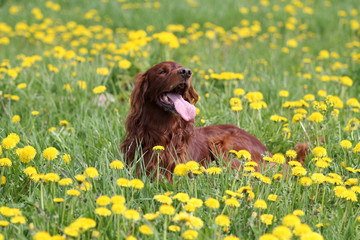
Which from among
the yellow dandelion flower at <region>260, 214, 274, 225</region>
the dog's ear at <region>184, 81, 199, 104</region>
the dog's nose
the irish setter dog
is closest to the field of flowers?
the yellow dandelion flower at <region>260, 214, 274, 225</region>

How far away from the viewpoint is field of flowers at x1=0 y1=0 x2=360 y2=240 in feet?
7.81

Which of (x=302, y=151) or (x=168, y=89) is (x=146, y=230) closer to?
(x=168, y=89)

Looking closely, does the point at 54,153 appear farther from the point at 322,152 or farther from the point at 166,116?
the point at 322,152

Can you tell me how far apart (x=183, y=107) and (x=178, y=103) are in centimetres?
5

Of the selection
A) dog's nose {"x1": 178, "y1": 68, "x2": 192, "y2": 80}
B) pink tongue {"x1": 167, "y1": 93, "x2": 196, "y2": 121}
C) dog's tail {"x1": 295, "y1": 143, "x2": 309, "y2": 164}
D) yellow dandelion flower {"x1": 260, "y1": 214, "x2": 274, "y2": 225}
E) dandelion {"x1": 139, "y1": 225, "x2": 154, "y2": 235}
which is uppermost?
dog's nose {"x1": 178, "y1": 68, "x2": 192, "y2": 80}

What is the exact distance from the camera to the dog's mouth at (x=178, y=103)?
11.0ft

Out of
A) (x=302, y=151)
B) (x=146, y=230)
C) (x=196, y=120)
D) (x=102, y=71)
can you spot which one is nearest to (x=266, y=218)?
(x=146, y=230)

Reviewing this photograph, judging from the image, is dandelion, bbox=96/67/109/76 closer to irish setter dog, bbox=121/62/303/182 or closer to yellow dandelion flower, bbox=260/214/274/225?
irish setter dog, bbox=121/62/303/182

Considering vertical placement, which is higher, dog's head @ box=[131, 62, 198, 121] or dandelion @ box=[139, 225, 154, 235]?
dog's head @ box=[131, 62, 198, 121]

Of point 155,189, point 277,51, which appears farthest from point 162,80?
point 277,51

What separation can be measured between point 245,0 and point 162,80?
6.49 metres

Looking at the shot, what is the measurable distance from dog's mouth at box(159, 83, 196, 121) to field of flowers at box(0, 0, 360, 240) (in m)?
0.41

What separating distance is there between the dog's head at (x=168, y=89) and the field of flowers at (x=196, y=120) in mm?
431

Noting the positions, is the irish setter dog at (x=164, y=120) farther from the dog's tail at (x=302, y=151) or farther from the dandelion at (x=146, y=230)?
the dandelion at (x=146, y=230)
